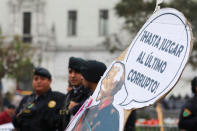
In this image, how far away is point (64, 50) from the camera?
38.1m

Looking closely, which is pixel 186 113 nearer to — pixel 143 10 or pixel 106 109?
pixel 106 109

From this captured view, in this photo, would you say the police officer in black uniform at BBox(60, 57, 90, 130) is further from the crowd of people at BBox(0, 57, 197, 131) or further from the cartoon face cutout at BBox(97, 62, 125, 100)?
the cartoon face cutout at BBox(97, 62, 125, 100)

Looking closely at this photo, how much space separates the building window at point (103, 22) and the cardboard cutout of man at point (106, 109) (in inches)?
1359

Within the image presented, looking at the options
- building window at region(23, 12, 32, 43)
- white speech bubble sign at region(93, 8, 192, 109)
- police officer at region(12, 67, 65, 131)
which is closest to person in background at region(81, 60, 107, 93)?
white speech bubble sign at region(93, 8, 192, 109)

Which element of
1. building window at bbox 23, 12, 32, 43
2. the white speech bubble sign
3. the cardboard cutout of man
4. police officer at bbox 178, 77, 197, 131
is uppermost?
the white speech bubble sign

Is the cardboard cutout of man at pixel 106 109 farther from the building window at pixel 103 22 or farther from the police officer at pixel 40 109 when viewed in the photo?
the building window at pixel 103 22

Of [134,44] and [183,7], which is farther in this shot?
[183,7]

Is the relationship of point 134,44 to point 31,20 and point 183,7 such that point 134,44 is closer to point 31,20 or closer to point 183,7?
point 183,7

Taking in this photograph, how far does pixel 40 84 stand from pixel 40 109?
0.30m

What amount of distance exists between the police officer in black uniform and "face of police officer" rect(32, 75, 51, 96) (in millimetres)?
799

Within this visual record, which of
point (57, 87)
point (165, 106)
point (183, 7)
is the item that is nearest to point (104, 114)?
point (165, 106)

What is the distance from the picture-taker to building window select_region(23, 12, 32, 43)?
38.4 m

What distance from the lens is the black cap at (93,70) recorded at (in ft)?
11.7

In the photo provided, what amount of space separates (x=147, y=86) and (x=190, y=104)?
359 centimetres
